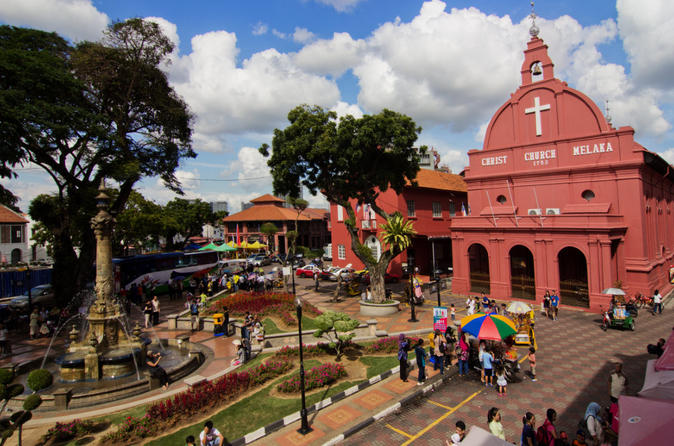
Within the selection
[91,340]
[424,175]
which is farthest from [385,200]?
[91,340]

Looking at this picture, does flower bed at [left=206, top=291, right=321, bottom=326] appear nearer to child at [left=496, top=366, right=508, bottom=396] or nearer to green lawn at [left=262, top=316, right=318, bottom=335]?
green lawn at [left=262, top=316, right=318, bottom=335]

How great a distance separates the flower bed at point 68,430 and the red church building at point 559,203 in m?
23.5

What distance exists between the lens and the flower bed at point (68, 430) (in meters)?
8.69

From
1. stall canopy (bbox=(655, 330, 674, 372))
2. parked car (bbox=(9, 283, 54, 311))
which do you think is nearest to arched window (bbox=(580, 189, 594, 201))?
stall canopy (bbox=(655, 330, 674, 372))

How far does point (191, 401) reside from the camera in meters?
9.97

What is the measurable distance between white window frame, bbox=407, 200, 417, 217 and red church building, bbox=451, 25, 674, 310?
6.65 metres

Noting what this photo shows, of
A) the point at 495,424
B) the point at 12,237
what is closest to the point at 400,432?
the point at 495,424

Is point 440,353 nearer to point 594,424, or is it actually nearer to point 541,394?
point 541,394

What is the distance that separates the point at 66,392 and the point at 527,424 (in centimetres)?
1281

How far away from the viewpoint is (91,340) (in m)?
12.5

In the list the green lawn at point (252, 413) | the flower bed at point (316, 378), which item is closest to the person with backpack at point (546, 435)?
the green lawn at point (252, 413)

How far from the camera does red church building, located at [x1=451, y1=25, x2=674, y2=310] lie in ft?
70.6

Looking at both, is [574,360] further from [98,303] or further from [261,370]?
[98,303]

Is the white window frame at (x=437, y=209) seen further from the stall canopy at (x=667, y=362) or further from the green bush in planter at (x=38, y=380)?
the green bush in planter at (x=38, y=380)
